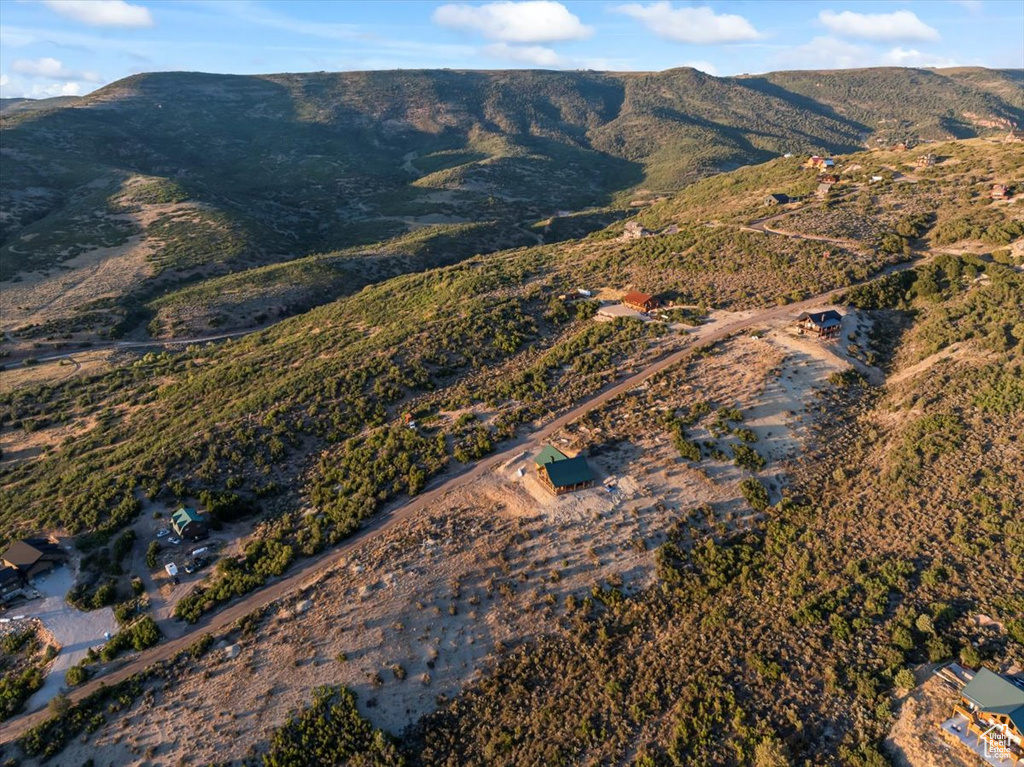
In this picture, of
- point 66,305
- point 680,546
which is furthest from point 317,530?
point 66,305

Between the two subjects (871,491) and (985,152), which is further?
(985,152)

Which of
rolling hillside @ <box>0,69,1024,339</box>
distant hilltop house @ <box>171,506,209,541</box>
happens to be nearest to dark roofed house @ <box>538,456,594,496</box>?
distant hilltop house @ <box>171,506,209,541</box>

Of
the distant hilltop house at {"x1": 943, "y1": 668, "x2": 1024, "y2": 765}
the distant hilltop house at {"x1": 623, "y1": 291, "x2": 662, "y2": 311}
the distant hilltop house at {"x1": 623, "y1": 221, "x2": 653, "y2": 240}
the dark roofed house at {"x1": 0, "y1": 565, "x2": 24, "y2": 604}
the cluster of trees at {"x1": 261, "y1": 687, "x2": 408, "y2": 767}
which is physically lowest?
the cluster of trees at {"x1": 261, "y1": 687, "x2": 408, "y2": 767}

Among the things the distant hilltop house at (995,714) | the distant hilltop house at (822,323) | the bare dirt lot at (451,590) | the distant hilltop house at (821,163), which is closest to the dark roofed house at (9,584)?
the bare dirt lot at (451,590)

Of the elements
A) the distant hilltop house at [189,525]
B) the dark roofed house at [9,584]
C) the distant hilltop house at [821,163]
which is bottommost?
the dark roofed house at [9,584]

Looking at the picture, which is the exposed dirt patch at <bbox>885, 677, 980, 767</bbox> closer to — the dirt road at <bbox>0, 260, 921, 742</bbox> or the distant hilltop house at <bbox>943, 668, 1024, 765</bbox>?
the distant hilltop house at <bbox>943, 668, 1024, 765</bbox>

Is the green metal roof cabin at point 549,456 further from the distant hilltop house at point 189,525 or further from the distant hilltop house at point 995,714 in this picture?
the distant hilltop house at point 189,525

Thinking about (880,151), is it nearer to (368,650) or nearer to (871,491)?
(871,491)
